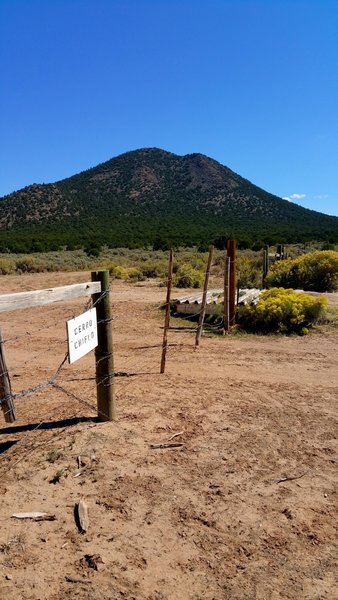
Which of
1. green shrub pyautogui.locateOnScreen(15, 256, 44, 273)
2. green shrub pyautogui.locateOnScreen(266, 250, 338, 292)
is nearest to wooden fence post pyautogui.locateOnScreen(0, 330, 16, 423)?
green shrub pyautogui.locateOnScreen(266, 250, 338, 292)

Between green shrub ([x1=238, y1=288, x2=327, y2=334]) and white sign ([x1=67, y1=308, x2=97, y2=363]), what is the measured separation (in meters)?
6.51

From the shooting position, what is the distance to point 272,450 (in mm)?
4895

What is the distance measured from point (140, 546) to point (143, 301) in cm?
1213

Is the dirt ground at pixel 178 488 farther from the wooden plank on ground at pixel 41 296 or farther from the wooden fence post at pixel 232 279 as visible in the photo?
the wooden fence post at pixel 232 279

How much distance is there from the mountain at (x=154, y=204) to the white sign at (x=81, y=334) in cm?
6505

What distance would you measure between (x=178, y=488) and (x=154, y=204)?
9158cm

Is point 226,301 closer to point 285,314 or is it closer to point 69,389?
point 285,314

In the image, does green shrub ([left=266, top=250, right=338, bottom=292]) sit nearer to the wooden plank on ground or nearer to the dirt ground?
the dirt ground

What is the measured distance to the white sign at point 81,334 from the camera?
447cm

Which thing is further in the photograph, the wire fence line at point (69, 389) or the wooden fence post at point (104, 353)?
the wooden fence post at point (104, 353)

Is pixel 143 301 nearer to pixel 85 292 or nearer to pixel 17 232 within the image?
pixel 85 292

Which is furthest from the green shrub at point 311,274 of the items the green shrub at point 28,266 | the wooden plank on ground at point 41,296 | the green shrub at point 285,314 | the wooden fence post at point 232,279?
the green shrub at point 28,266

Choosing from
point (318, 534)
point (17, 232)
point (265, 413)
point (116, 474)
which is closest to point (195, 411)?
point (265, 413)

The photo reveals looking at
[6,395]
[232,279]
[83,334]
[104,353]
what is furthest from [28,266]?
[6,395]
